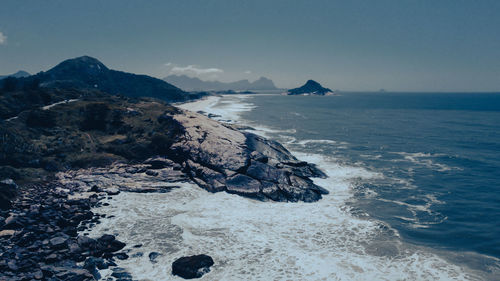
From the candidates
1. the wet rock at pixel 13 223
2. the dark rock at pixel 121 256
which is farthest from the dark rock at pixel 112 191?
the dark rock at pixel 121 256

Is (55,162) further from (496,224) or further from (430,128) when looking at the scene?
(430,128)

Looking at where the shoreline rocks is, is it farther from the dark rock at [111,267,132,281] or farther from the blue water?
the blue water

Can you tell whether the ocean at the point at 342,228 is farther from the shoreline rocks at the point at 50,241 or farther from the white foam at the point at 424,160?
the shoreline rocks at the point at 50,241

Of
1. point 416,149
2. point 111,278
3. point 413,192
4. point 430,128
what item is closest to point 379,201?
point 413,192

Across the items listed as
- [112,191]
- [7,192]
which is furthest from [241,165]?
[7,192]

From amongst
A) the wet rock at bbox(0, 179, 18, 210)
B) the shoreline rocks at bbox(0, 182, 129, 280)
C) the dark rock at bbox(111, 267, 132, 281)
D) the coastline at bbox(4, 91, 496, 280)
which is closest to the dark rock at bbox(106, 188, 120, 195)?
the coastline at bbox(4, 91, 496, 280)

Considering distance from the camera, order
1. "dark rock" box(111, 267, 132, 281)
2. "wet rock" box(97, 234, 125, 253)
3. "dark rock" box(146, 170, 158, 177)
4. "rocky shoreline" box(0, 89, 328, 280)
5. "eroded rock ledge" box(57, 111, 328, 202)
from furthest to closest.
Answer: "dark rock" box(146, 170, 158, 177), "eroded rock ledge" box(57, 111, 328, 202), "wet rock" box(97, 234, 125, 253), "rocky shoreline" box(0, 89, 328, 280), "dark rock" box(111, 267, 132, 281)

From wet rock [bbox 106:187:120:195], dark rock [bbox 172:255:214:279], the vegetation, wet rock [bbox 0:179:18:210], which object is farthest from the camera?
the vegetation
